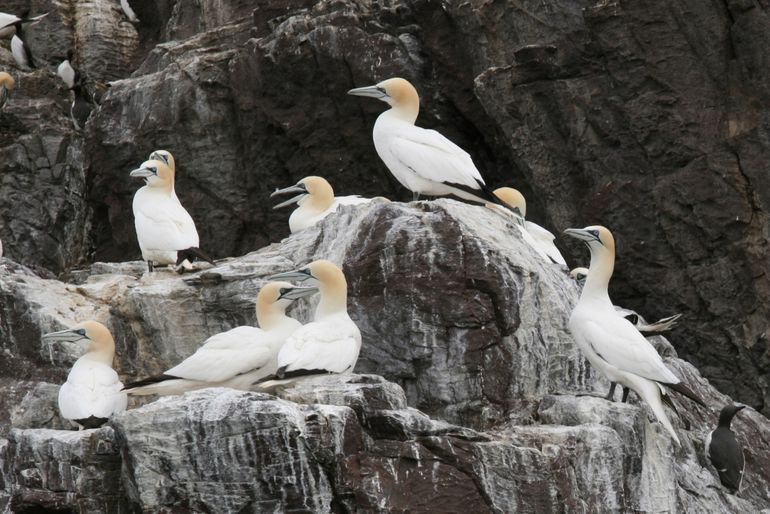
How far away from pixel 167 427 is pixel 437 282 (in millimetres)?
2585

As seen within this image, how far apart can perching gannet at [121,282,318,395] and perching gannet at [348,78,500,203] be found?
5.02 feet

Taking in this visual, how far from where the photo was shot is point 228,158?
15.2 m

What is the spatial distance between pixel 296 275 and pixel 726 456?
2.87m

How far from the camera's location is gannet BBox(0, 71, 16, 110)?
17.0 m

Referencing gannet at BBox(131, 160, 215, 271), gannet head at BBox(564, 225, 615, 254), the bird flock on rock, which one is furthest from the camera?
gannet at BBox(131, 160, 215, 271)

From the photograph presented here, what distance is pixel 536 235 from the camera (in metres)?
12.2

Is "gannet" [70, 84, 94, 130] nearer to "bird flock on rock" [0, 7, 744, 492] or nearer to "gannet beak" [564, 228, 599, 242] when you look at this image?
"bird flock on rock" [0, 7, 744, 492]

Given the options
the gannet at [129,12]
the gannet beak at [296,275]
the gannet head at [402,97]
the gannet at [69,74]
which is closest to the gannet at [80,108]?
the gannet at [69,74]

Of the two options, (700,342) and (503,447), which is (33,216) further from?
(503,447)

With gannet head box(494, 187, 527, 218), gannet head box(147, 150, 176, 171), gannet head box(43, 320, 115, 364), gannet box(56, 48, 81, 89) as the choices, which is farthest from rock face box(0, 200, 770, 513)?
gannet box(56, 48, 81, 89)

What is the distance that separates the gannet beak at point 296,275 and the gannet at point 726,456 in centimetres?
267

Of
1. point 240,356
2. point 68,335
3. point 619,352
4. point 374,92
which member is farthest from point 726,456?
point 68,335

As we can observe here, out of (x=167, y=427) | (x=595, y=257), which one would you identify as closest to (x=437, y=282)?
(x=595, y=257)

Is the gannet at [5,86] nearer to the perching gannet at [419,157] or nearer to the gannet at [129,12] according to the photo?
the gannet at [129,12]
